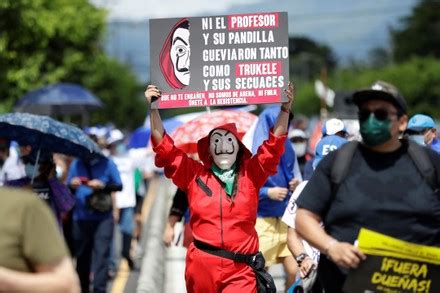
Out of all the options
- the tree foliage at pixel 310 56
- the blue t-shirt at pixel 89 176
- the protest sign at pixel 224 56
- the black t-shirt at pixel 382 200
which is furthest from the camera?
the tree foliage at pixel 310 56

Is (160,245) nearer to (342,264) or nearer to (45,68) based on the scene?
(342,264)

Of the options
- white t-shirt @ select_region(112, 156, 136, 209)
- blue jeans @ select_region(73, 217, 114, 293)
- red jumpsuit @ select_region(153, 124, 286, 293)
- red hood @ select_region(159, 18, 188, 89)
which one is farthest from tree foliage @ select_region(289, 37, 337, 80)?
red jumpsuit @ select_region(153, 124, 286, 293)

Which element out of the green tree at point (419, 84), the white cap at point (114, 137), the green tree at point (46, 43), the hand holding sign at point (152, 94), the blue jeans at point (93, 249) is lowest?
the blue jeans at point (93, 249)

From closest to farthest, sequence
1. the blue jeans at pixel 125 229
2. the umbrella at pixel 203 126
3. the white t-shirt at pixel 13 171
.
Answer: the white t-shirt at pixel 13 171 < the umbrella at pixel 203 126 < the blue jeans at pixel 125 229

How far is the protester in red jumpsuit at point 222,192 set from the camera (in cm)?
831

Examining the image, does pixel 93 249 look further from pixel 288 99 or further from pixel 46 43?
pixel 46 43

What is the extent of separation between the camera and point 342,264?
5.62 metres

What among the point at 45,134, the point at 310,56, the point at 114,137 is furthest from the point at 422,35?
the point at 45,134

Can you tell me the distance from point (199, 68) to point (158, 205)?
20.5m

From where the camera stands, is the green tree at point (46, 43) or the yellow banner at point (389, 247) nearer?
the yellow banner at point (389, 247)

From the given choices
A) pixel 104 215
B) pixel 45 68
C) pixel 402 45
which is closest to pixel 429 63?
pixel 402 45

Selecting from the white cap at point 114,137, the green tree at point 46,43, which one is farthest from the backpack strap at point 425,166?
the green tree at point 46,43

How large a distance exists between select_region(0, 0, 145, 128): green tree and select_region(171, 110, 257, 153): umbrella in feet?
35.5

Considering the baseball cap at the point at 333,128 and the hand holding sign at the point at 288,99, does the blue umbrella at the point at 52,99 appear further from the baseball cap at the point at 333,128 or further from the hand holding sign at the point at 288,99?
the hand holding sign at the point at 288,99
